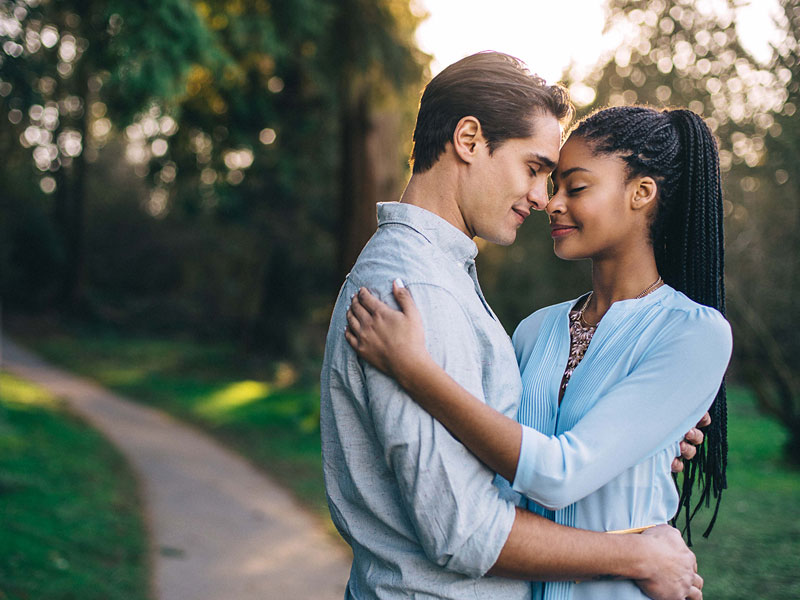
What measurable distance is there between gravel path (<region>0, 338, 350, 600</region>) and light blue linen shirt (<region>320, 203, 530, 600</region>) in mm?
3731

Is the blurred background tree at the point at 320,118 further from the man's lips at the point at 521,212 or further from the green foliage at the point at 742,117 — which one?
the man's lips at the point at 521,212

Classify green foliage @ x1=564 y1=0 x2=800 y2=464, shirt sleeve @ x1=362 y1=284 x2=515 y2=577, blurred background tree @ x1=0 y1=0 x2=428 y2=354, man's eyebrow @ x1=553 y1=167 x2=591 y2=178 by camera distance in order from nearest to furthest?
1. shirt sleeve @ x1=362 y1=284 x2=515 y2=577
2. man's eyebrow @ x1=553 y1=167 x2=591 y2=178
3. blurred background tree @ x1=0 y1=0 x2=428 y2=354
4. green foliage @ x1=564 y1=0 x2=800 y2=464

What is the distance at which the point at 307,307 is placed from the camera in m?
17.2

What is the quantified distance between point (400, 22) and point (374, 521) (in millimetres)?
6814

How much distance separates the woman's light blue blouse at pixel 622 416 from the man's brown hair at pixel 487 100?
555 mm

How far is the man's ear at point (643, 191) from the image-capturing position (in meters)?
2.03

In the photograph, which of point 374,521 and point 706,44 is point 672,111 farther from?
point 706,44

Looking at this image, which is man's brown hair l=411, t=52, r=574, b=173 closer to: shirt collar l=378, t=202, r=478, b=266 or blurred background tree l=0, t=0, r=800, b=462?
shirt collar l=378, t=202, r=478, b=266

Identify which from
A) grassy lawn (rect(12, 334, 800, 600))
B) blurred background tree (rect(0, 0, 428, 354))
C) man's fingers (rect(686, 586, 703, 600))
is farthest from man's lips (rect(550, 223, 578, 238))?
grassy lawn (rect(12, 334, 800, 600))

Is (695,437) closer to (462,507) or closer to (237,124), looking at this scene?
(462,507)

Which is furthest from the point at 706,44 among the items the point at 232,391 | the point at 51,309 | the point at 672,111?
the point at 51,309

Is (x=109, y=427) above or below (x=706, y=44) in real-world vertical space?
below

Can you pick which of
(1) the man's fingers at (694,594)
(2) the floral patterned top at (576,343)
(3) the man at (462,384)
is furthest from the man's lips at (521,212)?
(1) the man's fingers at (694,594)

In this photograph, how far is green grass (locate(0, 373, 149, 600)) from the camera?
4.82 meters
